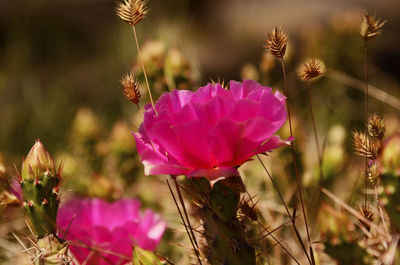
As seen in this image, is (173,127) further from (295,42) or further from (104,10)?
(104,10)

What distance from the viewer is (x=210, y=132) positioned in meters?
0.52

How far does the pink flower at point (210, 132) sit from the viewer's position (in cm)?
53

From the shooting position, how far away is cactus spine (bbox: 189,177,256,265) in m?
0.56

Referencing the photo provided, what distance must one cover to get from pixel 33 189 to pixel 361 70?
6.17 ft

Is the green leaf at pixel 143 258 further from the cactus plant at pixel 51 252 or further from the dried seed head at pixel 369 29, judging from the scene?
the dried seed head at pixel 369 29

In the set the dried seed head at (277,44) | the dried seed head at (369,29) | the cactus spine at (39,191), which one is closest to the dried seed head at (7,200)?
the cactus spine at (39,191)

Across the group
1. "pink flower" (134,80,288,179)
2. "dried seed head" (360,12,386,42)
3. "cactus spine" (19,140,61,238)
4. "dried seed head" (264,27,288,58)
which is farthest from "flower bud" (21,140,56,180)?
"dried seed head" (360,12,386,42)

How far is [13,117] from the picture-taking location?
205cm

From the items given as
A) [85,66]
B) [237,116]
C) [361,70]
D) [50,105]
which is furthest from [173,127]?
[85,66]

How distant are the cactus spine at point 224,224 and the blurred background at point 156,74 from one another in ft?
0.42

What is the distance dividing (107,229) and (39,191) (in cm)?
15

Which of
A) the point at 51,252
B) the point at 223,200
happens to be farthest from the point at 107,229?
the point at 223,200

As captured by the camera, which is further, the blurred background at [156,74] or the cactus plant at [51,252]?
the blurred background at [156,74]

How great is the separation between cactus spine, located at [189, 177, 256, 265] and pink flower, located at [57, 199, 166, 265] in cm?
12
